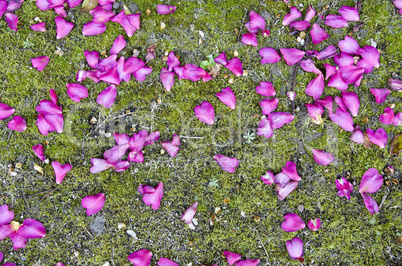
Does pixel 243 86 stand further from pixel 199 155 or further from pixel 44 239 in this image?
pixel 44 239

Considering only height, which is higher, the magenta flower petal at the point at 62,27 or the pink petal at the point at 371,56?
the magenta flower petal at the point at 62,27

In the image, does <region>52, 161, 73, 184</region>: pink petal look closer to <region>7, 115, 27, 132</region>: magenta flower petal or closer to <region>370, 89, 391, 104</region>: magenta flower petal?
<region>7, 115, 27, 132</region>: magenta flower petal

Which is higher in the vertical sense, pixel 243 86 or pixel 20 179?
pixel 243 86

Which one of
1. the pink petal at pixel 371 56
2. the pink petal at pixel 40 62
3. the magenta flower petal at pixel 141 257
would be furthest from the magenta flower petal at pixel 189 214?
the pink petal at pixel 371 56

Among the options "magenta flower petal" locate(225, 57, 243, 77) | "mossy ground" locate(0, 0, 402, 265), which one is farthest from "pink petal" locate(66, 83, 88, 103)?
"magenta flower petal" locate(225, 57, 243, 77)

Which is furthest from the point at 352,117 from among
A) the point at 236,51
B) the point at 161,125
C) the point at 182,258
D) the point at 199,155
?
the point at 182,258

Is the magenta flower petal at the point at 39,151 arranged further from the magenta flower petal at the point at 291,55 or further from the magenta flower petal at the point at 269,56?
the magenta flower petal at the point at 291,55
